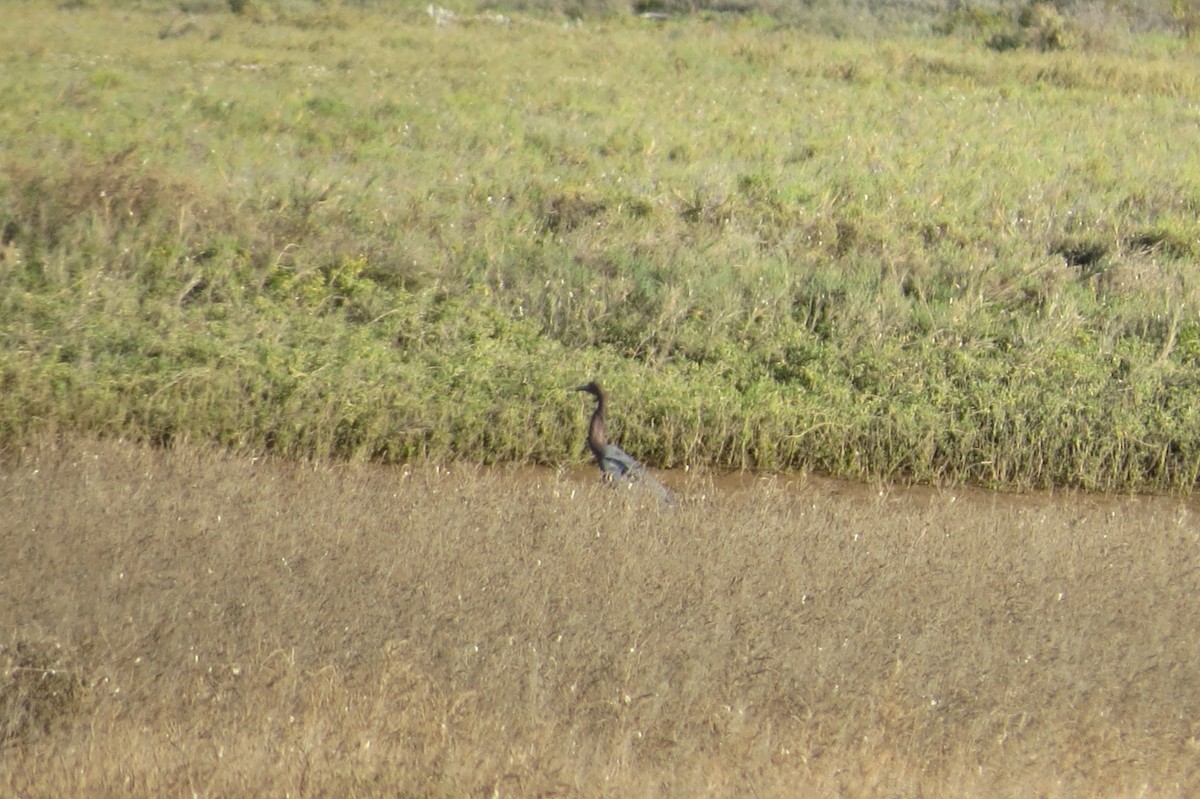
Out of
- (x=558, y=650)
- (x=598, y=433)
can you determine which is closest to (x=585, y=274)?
(x=598, y=433)

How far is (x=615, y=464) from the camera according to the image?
22.9ft

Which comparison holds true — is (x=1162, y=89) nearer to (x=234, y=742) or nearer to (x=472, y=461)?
(x=472, y=461)

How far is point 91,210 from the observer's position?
31.8ft

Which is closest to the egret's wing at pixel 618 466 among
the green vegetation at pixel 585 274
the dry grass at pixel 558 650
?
the dry grass at pixel 558 650

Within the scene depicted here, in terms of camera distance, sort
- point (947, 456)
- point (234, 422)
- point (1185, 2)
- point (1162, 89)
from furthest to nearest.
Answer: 1. point (1185, 2)
2. point (1162, 89)
3. point (947, 456)
4. point (234, 422)

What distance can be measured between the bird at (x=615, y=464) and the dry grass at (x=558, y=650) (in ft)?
1.81

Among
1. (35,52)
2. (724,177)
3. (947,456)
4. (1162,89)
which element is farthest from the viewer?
(1162,89)

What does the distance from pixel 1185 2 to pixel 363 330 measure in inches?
801

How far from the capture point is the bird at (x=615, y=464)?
6656 mm

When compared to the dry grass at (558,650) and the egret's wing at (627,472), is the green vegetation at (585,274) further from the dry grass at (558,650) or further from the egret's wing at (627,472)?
the dry grass at (558,650)

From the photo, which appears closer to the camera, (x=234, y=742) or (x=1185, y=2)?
(x=234, y=742)

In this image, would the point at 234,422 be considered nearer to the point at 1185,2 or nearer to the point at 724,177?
the point at 724,177

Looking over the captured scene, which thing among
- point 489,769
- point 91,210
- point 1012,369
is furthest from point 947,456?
point 91,210

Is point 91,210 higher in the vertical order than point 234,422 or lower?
higher
